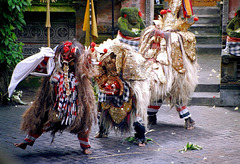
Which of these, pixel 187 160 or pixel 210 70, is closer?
pixel 187 160

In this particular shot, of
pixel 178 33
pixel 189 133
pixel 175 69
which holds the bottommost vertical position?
pixel 189 133

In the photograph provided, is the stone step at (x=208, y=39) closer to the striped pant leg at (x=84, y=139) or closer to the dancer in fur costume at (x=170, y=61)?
the dancer in fur costume at (x=170, y=61)

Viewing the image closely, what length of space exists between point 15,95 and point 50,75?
4.22 metres

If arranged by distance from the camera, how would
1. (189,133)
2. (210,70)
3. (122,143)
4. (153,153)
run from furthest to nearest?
(210,70) → (189,133) → (122,143) → (153,153)

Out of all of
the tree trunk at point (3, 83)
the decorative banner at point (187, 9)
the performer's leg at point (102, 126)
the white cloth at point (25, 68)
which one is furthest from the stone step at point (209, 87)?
the white cloth at point (25, 68)

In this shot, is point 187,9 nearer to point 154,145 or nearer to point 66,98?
point 154,145

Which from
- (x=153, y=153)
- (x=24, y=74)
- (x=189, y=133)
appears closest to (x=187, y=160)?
(x=153, y=153)

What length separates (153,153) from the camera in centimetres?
594

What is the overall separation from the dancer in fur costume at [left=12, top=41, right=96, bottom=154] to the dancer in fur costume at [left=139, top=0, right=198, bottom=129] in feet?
5.33

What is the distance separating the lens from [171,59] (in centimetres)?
716

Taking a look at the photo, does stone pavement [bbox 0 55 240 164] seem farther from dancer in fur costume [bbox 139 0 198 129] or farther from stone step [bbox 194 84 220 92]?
stone step [bbox 194 84 220 92]

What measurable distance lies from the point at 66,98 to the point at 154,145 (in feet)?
5.48

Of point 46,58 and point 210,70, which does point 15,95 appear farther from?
point 210,70

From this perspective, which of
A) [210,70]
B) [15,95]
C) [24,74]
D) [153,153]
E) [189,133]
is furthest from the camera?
[210,70]
